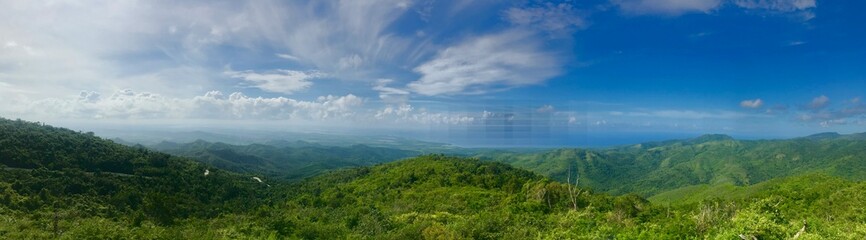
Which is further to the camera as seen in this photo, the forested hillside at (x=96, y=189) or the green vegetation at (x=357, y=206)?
the forested hillside at (x=96, y=189)

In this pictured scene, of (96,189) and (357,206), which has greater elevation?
(96,189)

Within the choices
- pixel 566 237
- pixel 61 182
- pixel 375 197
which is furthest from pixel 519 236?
pixel 61 182

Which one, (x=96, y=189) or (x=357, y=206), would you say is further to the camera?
(x=357, y=206)

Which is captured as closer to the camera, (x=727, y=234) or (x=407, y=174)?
(x=727, y=234)

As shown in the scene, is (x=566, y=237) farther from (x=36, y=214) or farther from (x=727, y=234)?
(x=36, y=214)

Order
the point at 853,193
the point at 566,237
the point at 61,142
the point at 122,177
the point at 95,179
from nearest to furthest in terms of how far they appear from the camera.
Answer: the point at 566,237 < the point at 853,193 < the point at 95,179 < the point at 122,177 < the point at 61,142

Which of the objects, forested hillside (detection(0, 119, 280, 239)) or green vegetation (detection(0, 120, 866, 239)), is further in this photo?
forested hillside (detection(0, 119, 280, 239))

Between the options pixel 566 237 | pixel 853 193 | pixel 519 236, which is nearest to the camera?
pixel 566 237

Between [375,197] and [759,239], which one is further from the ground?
[759,239]
